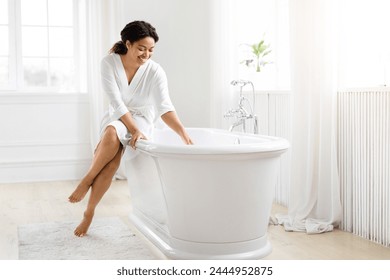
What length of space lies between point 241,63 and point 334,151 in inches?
63.0

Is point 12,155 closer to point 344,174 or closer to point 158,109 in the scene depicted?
point 158,109

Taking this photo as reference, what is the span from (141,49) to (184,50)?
2105 millimetres

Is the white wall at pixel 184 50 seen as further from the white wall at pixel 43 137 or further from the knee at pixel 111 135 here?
the knee at pixel 111 135

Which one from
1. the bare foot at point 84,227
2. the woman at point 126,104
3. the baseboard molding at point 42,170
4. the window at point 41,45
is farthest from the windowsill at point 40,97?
the bare foot at point 84,227

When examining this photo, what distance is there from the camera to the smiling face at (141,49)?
10.1 feet

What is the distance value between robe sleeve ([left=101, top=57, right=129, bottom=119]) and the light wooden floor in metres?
0.72

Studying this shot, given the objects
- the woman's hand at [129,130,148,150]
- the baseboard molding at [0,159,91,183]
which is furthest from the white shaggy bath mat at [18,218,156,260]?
the baseboard molding at [0,159,91,183]

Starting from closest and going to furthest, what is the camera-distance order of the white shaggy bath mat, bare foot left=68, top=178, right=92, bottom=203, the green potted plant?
the white shaggy bath mat, bare foot left=68, top=178, right=92, bottom=203, the green potted plant

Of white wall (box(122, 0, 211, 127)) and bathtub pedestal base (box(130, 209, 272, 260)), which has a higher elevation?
white wall (box(122, 0, 211, 127))

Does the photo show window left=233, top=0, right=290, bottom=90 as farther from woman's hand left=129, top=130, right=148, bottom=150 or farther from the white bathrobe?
woman's hand left=129, top=130, right=148, bottom=150

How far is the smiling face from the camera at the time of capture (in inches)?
121

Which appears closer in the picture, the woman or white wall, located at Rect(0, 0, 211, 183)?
the woman
